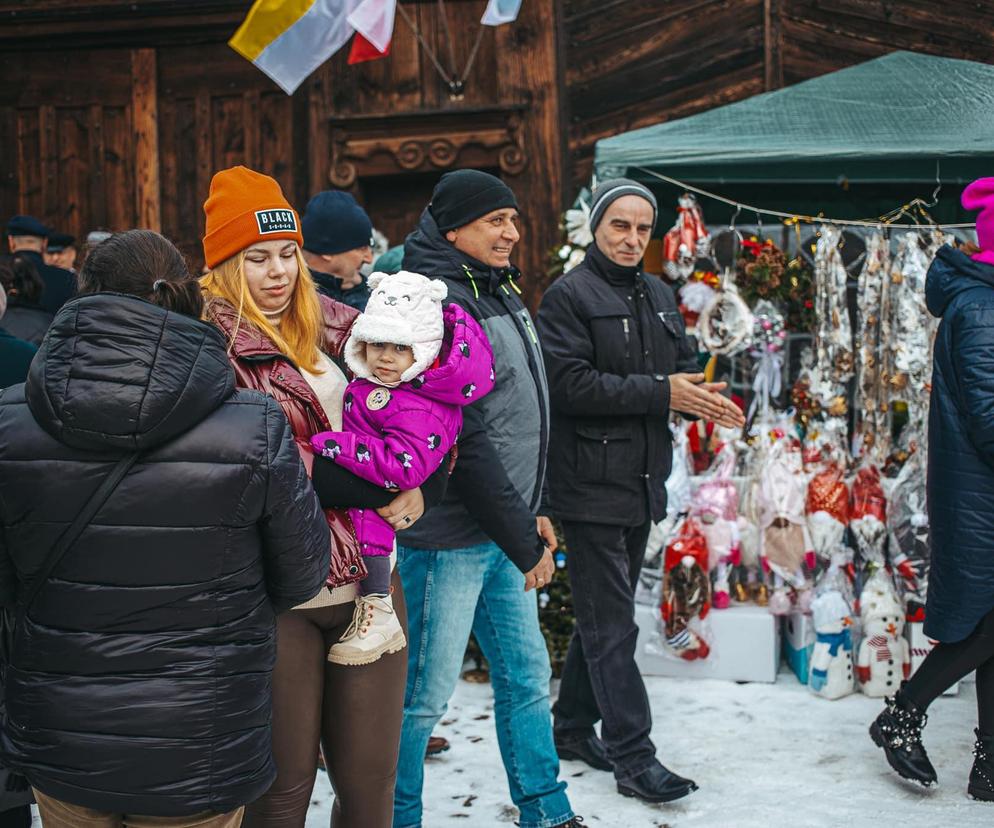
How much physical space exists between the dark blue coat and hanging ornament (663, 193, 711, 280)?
1.72 m

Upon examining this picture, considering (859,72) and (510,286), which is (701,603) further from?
(859,72)

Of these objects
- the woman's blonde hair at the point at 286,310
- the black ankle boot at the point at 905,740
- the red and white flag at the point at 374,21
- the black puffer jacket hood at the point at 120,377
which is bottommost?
the black ankle boot at the point at 905,740

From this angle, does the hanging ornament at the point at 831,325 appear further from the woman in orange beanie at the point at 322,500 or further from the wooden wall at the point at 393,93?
the woman in orange beanie at the point at 322,500

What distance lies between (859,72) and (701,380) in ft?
9.58

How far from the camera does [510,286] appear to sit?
332 cm

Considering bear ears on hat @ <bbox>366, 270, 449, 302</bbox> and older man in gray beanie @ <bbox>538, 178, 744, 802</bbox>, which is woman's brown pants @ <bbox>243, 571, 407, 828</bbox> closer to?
bear ears on hat @ <bbox>366, 270, 449, 302</bbox>

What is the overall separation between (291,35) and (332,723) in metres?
4.07

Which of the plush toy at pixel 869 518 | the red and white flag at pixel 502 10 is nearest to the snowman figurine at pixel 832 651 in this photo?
the plush toy at pixel 869 518

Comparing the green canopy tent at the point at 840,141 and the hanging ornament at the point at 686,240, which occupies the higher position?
the green canopy tent at the point at 840,141

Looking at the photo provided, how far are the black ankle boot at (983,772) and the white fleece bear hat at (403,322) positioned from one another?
93.5 inches

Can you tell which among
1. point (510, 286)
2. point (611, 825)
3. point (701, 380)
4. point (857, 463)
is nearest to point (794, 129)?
point (857, 463)

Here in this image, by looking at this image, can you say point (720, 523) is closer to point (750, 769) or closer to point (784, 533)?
point (784, 533)

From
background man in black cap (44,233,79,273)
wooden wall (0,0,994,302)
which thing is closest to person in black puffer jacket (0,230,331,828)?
background man in black cap (44,233,79,273)

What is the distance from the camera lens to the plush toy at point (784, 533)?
4918 mm
